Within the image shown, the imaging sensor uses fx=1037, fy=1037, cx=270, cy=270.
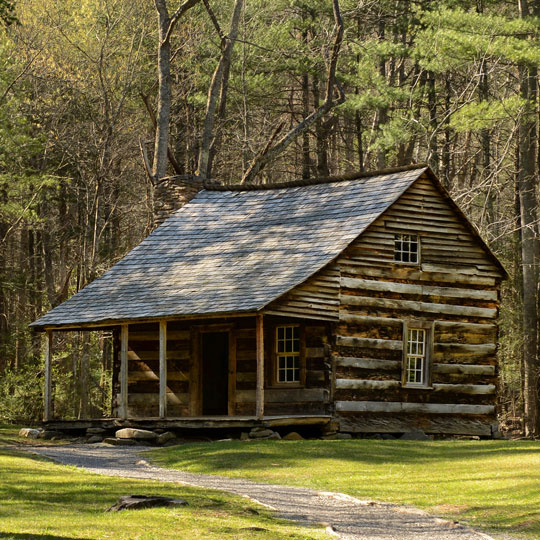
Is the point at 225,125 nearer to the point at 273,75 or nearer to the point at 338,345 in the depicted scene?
the point at 273,75

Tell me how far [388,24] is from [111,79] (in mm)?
12537

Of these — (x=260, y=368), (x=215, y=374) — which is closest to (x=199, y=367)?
(x=215, y=374)

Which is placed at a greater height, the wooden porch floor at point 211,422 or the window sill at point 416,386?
the window sill at point 416,386

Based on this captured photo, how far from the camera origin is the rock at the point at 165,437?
24.8m

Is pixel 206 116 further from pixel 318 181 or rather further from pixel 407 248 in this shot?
pixel 407 248

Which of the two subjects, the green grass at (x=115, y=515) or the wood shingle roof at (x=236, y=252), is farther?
the wood shingle roof at (x=236, y=252)

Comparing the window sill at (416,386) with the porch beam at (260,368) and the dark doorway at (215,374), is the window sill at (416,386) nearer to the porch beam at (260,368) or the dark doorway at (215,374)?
the porch beam at (260,368)

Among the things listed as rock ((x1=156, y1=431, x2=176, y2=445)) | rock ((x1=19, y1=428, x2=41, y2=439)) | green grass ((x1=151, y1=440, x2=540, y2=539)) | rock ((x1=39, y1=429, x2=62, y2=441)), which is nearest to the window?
green grass ((x1=151, y1=440, x2=540, y2=539))

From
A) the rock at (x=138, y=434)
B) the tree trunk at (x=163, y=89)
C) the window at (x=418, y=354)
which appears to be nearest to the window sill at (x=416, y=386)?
the window at (x=418, y=354)

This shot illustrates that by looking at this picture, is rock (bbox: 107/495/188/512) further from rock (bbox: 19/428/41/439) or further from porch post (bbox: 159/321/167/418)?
rock (bbox: 19/428/41/439)

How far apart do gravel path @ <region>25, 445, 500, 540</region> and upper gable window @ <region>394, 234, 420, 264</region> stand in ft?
32.4

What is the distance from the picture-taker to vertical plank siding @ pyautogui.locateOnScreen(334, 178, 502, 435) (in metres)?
25.7

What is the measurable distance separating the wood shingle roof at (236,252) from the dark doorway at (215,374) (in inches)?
82.0

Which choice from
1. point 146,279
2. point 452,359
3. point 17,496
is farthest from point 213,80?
point 17,496
